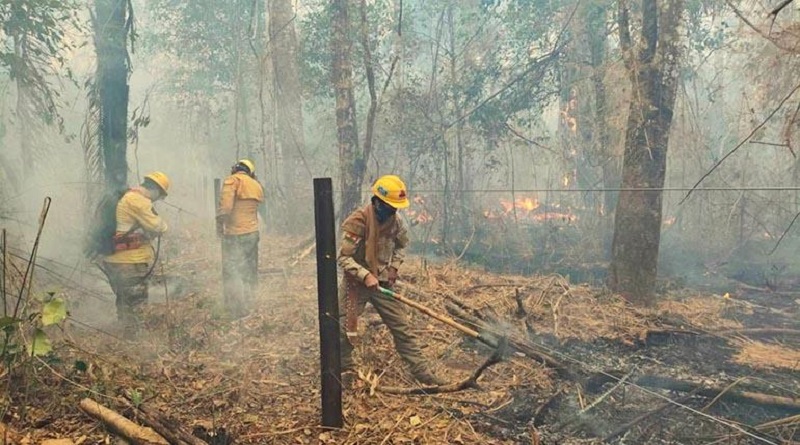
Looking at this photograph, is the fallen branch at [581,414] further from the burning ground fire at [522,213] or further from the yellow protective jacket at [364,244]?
the burning ground fire at [522,213]

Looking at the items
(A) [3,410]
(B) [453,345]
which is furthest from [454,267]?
(A) [3,410]

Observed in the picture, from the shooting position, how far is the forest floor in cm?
362

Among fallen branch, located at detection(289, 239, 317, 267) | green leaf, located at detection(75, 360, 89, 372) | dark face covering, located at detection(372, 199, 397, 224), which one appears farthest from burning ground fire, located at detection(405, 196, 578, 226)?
green leaf, located at detection(75, 360, 89, 372)

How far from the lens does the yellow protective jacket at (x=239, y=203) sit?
257 inches

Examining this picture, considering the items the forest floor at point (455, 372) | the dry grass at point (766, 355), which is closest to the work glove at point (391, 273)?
the forest floor at point (455, 372)

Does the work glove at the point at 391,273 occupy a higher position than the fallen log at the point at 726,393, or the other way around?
the work glove at the point at 391,273

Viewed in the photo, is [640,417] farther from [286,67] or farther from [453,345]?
[286,67]

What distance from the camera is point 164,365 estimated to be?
15.2ft

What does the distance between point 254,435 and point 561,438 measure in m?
2.19

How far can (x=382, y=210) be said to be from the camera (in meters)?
4.41

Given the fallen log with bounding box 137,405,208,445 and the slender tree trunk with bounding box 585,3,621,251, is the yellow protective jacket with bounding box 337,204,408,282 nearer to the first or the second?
the fallen log with bounding box 137,405,208,445

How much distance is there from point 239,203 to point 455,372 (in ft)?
11.3

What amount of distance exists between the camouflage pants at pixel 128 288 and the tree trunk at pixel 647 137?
6.20 meters

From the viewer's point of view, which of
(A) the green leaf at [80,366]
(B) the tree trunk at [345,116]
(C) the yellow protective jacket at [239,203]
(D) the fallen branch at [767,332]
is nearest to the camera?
(A) the green leaf at [80,366]
